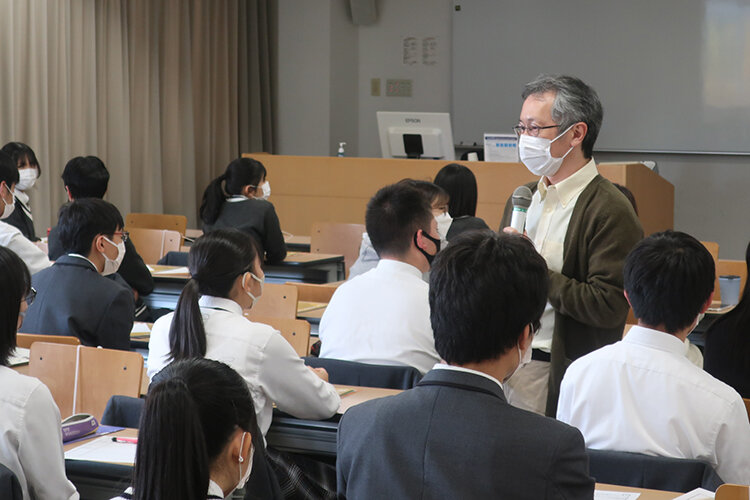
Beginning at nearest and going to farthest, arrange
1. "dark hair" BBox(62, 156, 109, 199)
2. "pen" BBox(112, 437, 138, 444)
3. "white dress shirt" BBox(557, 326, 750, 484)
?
1. "white dress shirt" BBox(557, 326, 750, 484)
2. "pen" BBox(112, 437, 138, 444)
3. "dark hair" BBox(62, 156, 109, 199)

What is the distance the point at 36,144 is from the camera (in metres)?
7.57

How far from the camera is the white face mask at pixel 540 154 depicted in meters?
2.74

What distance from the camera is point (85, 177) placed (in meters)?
5.54

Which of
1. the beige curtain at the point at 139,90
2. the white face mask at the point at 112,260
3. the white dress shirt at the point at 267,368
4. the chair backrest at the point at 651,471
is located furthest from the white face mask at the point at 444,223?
the beige curtain at the point at 139,90

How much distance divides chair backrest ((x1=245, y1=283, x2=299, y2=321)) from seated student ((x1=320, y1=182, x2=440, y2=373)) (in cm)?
99

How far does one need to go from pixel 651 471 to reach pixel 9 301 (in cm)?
154

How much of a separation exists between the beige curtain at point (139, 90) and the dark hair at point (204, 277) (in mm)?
5209

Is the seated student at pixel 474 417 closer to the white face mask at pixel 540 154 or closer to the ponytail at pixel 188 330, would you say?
the ponytail at pixel 188 330

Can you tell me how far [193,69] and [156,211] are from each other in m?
1.57

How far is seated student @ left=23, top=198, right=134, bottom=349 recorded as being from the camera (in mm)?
3555

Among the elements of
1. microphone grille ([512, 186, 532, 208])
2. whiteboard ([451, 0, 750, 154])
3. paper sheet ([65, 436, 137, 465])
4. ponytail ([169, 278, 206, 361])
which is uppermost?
whiteboard ([451, 0, 750, 154])

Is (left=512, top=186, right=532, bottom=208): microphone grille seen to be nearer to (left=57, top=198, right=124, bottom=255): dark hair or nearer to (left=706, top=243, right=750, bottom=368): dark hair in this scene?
(left=706, top=243, right=750, bottom=368): dark hair

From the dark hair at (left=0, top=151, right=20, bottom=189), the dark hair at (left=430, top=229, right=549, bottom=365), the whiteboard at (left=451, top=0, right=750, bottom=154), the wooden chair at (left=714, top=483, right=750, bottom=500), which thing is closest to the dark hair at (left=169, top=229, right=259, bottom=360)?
the dark hair at (left=430, top=229, right=549, bottom=365)

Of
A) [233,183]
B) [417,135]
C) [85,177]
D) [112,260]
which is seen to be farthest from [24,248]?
[417,135]
